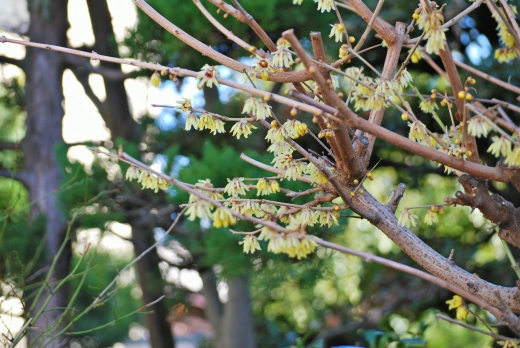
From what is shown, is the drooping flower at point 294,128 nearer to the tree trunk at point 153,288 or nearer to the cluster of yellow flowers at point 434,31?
the cluster of yellow flowers at point 434,31

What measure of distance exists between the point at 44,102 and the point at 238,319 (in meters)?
1.18

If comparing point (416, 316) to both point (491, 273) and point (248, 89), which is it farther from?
point (248, 89)

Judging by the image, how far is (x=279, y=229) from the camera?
18.7 inches

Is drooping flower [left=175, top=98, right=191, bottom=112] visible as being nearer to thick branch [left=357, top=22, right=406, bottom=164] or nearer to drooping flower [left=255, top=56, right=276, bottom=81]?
drooping flower [left=255, top=56, right=276, bottom=81]

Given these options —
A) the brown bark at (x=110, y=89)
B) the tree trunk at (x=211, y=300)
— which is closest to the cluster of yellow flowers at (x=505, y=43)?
the tree trunk at (x=211, y=300)

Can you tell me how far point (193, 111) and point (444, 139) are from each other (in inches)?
12.0

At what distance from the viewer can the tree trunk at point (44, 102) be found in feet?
6.98

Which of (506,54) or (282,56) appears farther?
(506,54)

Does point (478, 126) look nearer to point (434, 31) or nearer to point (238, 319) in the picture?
point (434, 31)

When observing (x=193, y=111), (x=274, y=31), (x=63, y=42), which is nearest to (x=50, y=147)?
(x=63, y=42)

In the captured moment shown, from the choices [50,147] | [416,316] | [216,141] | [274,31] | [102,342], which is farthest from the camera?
[102,342]

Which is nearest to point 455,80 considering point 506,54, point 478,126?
point 478,126

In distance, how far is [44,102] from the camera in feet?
7.18

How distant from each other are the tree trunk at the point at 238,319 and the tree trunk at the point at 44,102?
0.76 metres
